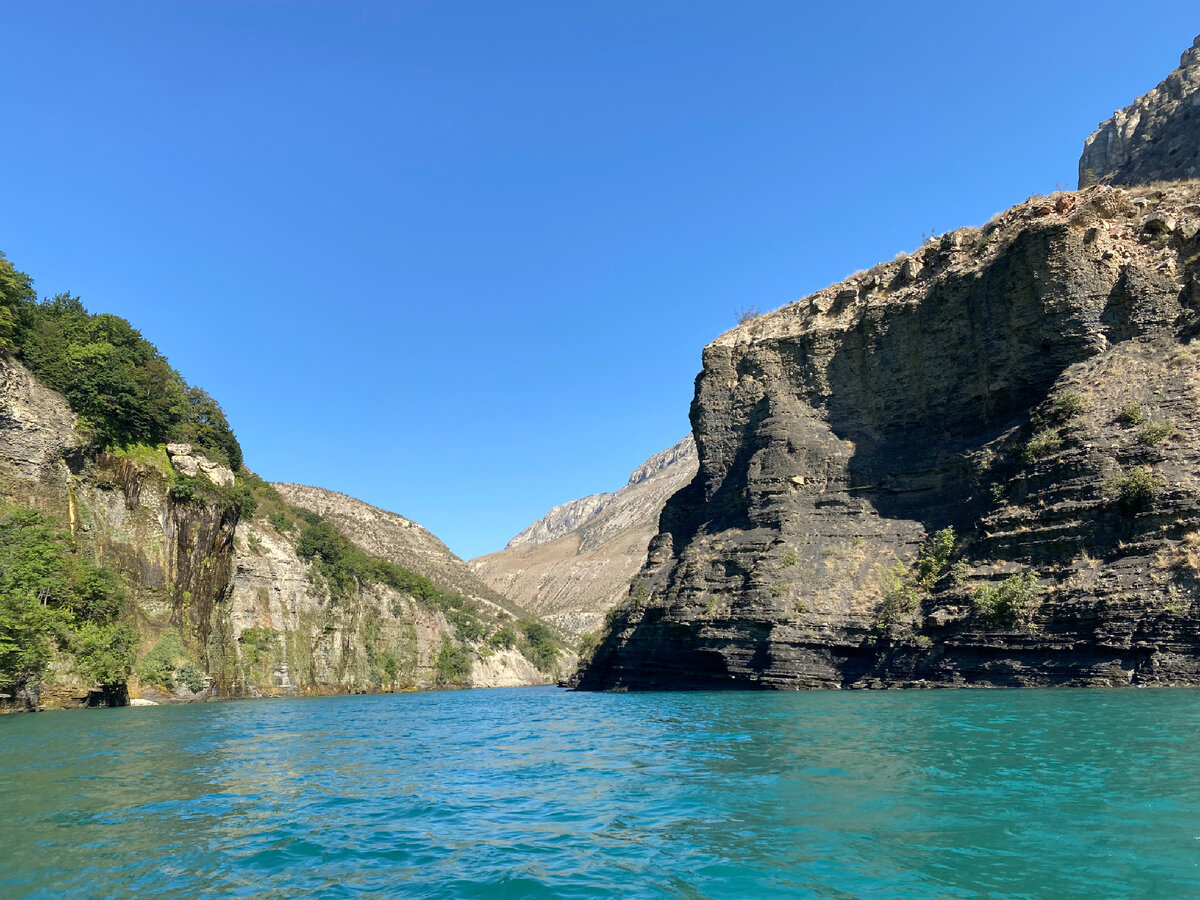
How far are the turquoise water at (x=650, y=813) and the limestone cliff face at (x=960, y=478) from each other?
9.37m

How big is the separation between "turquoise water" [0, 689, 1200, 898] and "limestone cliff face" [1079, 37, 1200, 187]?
2246 inches

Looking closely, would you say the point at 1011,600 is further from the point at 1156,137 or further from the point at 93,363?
the point at 1156,137

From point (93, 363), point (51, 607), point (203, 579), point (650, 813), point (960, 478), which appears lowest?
point (650, 813)

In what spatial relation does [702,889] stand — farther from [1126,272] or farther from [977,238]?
[977,238]

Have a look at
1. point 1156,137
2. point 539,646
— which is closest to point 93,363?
point 539,646

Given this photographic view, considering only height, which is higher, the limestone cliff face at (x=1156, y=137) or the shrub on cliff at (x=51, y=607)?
the limestone cliff face at (x=1156, y=137)

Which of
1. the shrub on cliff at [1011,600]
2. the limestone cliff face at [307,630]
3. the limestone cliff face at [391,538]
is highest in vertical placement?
the limestone cliff face at [391,538]

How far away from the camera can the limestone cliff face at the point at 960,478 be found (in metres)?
27.1

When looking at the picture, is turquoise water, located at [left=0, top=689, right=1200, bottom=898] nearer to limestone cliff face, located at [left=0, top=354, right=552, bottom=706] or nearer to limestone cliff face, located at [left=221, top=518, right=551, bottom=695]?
limestone cliff face, located at [left=0, top=354, right=552, bottom=706]

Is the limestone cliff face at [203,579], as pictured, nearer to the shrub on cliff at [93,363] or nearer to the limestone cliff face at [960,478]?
the shrub on cliff at [93,363]

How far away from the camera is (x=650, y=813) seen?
32.5 feet

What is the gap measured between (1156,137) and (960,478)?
57.2 m

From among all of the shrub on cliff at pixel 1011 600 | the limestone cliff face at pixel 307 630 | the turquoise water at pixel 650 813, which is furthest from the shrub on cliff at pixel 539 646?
the turquoise water at pixel 650 813

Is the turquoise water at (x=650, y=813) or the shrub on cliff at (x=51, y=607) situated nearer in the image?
the turquoise water at (x=650, y=813)
